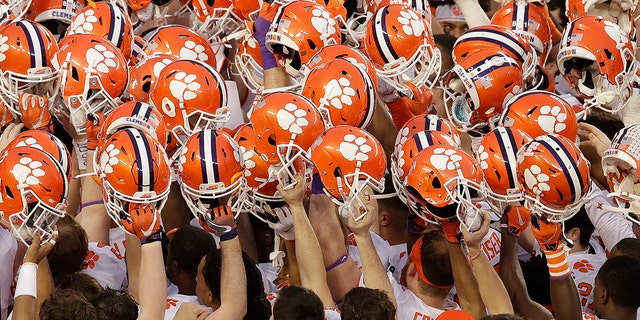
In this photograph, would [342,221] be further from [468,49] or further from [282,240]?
[468,49]

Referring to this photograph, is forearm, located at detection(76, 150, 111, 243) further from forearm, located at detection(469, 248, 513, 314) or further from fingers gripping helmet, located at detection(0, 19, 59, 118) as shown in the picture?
forearm, located at detection(469, 248, 513, 314)

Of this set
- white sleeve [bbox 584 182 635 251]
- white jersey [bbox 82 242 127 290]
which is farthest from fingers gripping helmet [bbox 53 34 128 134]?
white sleeve [bbox 584 182 635 251]

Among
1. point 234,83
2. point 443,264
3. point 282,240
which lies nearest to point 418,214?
point 443,264

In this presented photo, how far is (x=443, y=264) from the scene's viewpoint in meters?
7.03

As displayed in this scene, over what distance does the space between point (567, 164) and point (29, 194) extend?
98.1 inches

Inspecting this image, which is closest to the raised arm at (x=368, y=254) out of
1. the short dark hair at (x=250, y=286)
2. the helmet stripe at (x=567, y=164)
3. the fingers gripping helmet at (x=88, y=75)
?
the short dark hair at (x=250, y=286)

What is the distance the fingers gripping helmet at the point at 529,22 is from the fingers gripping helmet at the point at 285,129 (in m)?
1.63

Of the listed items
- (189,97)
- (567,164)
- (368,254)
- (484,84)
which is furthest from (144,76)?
(567,164)

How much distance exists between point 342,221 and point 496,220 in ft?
2.97

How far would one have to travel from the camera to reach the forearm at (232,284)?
21.8 ft

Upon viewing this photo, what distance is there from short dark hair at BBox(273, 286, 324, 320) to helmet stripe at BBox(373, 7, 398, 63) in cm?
162

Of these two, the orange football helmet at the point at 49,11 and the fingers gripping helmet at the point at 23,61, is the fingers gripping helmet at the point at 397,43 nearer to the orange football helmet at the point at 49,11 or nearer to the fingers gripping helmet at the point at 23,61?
the fingers gripping helmet at the point at 23,61

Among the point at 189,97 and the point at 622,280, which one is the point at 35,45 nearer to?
the point at 189,97

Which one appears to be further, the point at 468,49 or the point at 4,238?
the point at 468,49
